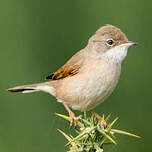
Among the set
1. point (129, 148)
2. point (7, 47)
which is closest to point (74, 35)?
point (7, 47)

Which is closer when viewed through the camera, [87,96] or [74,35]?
[87,96]

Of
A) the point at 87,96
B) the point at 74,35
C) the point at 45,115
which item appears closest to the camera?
the point at 87,96

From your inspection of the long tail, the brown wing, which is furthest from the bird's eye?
the long tail

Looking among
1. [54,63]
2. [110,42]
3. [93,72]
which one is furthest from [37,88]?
[110,42]

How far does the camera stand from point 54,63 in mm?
5520

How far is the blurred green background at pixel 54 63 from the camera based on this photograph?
5.18 metres

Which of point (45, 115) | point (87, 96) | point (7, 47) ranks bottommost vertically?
point (45, 115)

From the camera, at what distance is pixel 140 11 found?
5918mm

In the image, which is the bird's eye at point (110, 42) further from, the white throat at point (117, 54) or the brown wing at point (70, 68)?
the brown wing at point (70, 68)

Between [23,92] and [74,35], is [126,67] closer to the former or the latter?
[74,35]

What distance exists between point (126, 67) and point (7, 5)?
79.2 inches

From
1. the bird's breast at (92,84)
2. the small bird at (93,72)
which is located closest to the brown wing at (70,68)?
the small bird at (93,72)

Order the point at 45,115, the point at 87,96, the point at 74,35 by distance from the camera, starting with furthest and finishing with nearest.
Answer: the point at 74,35, the point at 45,115, the point at 87,96

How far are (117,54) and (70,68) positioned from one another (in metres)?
Answer: 0.72
